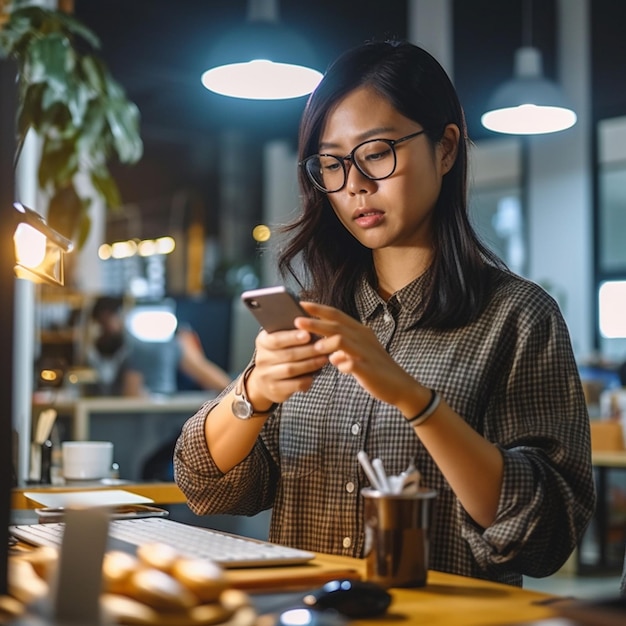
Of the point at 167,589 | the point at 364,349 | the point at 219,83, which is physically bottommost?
the point at 167,589

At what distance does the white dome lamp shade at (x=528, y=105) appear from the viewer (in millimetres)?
5742

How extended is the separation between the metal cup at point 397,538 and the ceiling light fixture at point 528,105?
4.88 m

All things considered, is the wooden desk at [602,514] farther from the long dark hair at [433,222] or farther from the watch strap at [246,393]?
the watch strap at [246,393]

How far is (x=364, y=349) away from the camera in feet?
4.05

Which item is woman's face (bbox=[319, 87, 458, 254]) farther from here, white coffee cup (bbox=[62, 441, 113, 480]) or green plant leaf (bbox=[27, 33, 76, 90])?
green plant leaf (bbox=[27, 33, 76, 90])

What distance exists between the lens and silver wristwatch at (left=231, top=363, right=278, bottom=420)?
1.51 meters

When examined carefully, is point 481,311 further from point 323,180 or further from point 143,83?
point 143,83

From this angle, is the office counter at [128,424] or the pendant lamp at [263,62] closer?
the pendant lamp at [263,62]

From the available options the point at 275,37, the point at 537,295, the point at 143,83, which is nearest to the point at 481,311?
the point at 537,295

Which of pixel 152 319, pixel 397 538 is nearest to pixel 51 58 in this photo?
pixel 397 538

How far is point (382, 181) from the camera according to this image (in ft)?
5.15

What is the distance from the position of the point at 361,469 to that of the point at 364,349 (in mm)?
390

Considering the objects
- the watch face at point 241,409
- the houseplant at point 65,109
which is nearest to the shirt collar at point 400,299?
the watch face at point 241,409

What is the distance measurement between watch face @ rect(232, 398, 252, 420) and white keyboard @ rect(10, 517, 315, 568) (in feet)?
0.61
